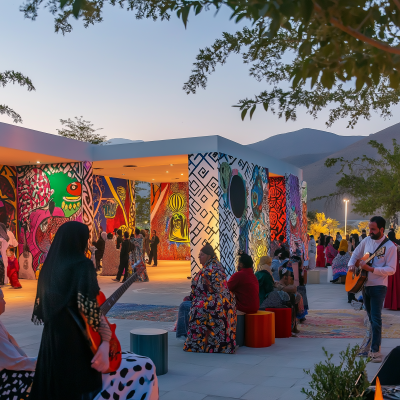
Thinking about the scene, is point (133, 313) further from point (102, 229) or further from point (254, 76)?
point (102, 229)

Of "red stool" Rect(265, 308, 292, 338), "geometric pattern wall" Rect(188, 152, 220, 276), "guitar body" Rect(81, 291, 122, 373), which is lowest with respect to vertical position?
"red stool" Rect(265, 308, 292, 338)

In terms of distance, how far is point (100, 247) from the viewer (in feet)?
56.4

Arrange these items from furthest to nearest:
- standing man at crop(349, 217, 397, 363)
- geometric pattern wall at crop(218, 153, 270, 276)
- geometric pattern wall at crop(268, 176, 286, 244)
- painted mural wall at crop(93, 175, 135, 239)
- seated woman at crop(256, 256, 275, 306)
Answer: geometric pattern wall at crop(268, 176, 286, 244) → painted mural wall at crop(93, 175, 135, 239) → geometric pattern wall at crop(218, 153, 270, 276) → seated woman at crop(256, 256, 275, 306) → standing man at crop(349, 217, 397, 363)

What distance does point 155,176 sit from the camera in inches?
816

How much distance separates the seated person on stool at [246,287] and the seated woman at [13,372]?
142 inches

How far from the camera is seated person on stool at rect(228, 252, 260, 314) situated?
265 inches

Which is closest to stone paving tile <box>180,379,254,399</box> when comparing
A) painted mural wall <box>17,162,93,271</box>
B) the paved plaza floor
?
the paved plaza floor

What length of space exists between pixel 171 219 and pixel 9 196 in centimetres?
924

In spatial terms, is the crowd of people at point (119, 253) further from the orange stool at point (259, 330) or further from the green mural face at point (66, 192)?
the orange stool at point (259, 330)

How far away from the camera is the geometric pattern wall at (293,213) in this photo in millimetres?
20375

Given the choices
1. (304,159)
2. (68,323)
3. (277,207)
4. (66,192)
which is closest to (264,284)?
(68,323)

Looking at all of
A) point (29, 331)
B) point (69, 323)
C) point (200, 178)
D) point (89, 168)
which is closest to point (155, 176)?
point (89, 168)

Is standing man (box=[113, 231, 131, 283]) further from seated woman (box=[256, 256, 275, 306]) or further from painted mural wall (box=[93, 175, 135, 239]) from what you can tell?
seated woman (box=[256, 256, 275, 306])

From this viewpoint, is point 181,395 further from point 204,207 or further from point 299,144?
point 299,144
